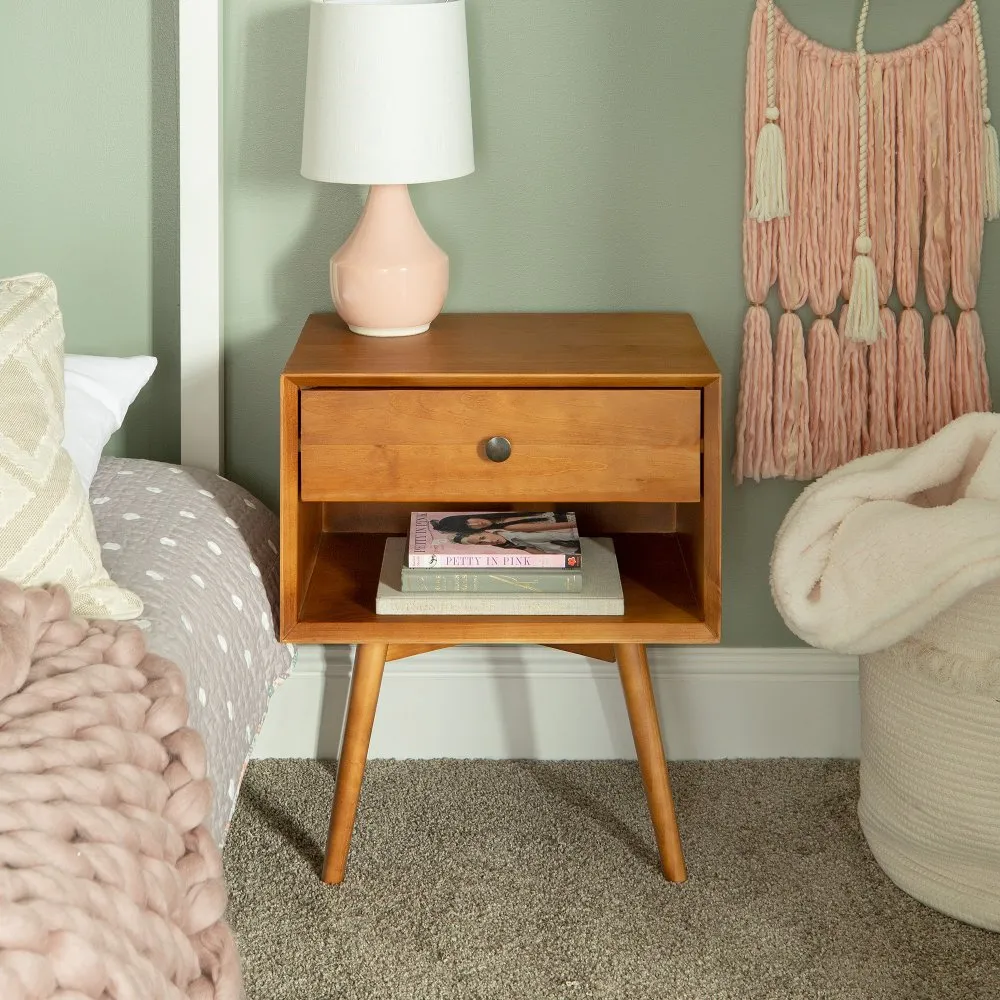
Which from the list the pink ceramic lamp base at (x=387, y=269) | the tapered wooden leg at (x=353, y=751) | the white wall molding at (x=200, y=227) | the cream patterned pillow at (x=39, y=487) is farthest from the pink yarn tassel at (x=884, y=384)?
the cream patterned pillow at (x=39, y=487)

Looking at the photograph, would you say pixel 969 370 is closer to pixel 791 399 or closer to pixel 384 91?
pixel 791 399

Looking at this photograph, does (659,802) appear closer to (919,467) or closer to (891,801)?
(891,801)

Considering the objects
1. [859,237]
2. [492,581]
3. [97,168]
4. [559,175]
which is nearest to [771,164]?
[859,237]

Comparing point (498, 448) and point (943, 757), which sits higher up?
point (498, 448)

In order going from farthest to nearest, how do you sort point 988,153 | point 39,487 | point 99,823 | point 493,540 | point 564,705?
point 564,705 → point 988,153 → point 493,540 → point 39,487 → point 99,823

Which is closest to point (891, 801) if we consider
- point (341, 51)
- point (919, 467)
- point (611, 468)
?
point (919, 467)

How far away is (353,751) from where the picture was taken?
5.16 feet

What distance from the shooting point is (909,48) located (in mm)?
1646

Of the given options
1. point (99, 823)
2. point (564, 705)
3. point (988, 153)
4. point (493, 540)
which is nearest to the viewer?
point (99, 823)

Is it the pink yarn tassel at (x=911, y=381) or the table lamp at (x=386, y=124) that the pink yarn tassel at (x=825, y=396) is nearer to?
the pink yarn tassel at (x=911, y=381)

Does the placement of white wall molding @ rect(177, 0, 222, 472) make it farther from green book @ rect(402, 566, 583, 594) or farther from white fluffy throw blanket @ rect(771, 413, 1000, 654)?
white fluffy throw blanket @ rect(771, 413, 1000, 654)

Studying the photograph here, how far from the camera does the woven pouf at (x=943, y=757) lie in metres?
1.42

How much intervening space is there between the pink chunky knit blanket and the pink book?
0.51 meters

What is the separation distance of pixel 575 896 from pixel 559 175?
932mm
